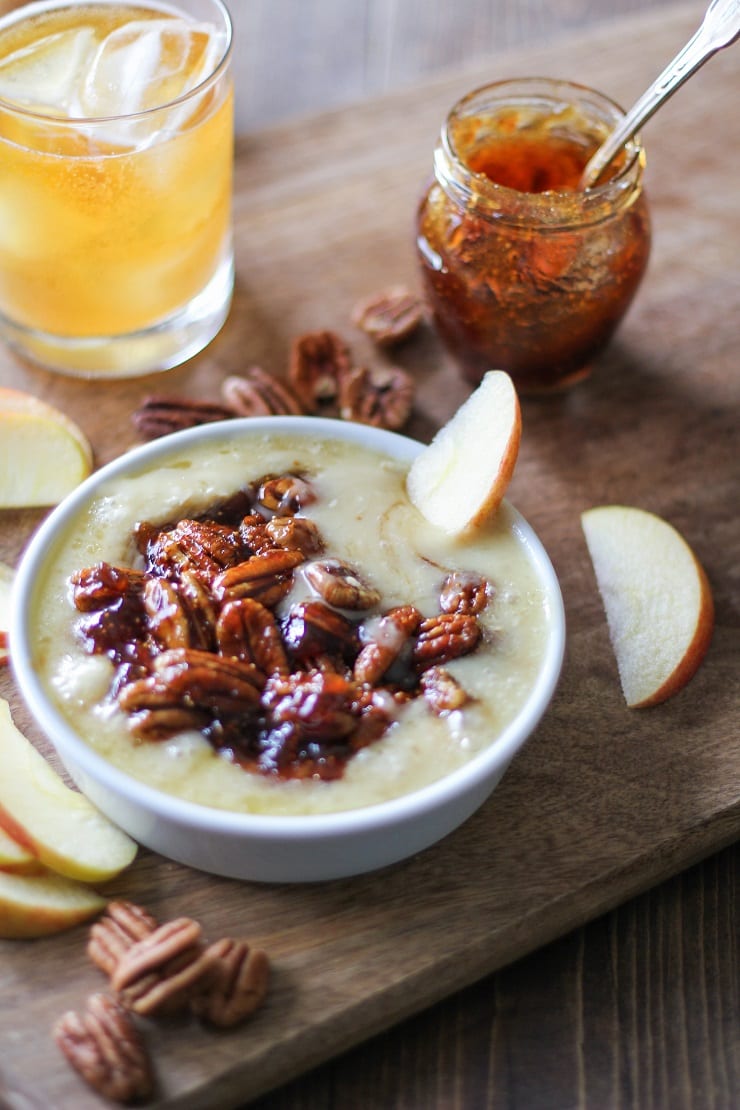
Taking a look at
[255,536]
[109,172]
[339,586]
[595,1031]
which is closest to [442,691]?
[339,586]

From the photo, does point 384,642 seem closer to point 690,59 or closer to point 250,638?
point 250,638

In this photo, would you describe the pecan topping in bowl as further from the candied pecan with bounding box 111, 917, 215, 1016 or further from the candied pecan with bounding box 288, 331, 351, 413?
the candied pecan with bounding box 288, 331, 351, 413

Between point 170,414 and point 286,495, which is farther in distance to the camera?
point 170,414

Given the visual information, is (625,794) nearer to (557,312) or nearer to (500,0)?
(557,312)

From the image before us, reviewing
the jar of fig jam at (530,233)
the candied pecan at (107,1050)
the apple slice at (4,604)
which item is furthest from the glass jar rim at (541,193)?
the candied pecan at (107,1050)

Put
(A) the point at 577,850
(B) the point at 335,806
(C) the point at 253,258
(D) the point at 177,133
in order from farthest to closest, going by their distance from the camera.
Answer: (C) the point at 253,258 → (D) the point at 177,133 → (A) the point at 577,850 → (B) the point at 335,806

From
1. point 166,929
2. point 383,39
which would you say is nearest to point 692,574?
point 166,929
